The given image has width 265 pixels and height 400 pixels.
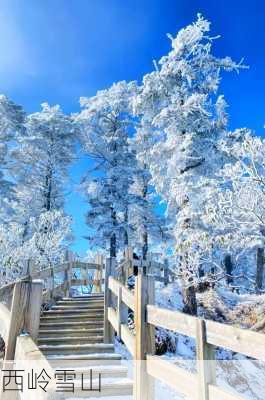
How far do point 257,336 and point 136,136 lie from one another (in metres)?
20.6

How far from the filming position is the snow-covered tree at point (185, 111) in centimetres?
1352

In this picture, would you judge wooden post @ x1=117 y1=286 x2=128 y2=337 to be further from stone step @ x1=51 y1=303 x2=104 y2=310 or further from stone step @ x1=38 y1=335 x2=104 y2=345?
stone step @ x1=51 y1=303 x2=104 y2=310

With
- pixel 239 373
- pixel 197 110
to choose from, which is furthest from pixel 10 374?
pixel 197 110

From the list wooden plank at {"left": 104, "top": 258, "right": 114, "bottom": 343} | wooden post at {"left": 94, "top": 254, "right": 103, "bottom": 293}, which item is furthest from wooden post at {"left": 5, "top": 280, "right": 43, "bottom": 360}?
wooden post at {"left": 94, "top": 254, "right": 103, "bottom": 293}

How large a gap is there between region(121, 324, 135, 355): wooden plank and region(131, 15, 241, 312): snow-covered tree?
7205 millimetres

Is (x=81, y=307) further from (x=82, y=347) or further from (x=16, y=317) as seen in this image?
(x=16, y=317)

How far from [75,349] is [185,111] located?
967 cm

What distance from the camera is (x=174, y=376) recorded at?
12.4ft

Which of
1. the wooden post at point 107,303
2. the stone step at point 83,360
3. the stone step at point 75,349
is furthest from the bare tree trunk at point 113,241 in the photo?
the stone step at point 83,360

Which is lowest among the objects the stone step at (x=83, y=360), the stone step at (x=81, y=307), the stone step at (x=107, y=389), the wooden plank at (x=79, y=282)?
the stone step at (x=107, y=389)

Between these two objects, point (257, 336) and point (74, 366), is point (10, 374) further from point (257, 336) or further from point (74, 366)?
point (74, 366)

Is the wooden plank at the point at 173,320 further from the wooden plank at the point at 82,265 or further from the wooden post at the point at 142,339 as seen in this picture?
the wooden plank at the point at 82,265

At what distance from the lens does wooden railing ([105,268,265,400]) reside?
9.55ft

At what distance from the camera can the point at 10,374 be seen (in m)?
2.53
